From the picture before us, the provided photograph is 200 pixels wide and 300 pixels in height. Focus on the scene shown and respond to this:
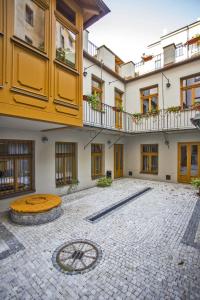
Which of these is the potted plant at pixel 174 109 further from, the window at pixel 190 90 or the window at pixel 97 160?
the window at pixel 97 160

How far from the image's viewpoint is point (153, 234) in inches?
150

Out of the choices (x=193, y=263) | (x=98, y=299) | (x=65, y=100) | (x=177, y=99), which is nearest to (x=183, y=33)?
(x=177, y=99)

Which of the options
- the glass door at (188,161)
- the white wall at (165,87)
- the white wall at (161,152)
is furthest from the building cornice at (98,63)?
the glass door at (188,161)

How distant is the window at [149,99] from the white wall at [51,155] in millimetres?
4033

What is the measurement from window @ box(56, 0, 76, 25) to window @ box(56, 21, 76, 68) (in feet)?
1.76

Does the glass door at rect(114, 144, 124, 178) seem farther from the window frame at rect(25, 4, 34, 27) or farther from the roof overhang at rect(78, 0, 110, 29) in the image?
the window frame at rect(25, 4, 34, 27)

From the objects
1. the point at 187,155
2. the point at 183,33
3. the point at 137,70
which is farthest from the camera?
the point at 183,33

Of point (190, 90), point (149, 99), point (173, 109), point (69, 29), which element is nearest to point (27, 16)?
point (69, 29)

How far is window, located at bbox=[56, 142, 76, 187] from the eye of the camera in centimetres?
717

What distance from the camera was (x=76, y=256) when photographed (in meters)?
3.01

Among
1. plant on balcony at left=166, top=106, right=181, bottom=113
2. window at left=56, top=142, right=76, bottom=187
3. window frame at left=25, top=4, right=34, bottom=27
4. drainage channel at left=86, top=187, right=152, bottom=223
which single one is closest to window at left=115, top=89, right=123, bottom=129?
plant on balcony at left=166, top=106, right=181, bottom=113

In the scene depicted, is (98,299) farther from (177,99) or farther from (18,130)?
(177,99)

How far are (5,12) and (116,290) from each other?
5143 millimetres

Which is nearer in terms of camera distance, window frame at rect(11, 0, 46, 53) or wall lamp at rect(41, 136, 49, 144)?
window frame at rect(11, 0, 46, 53)
